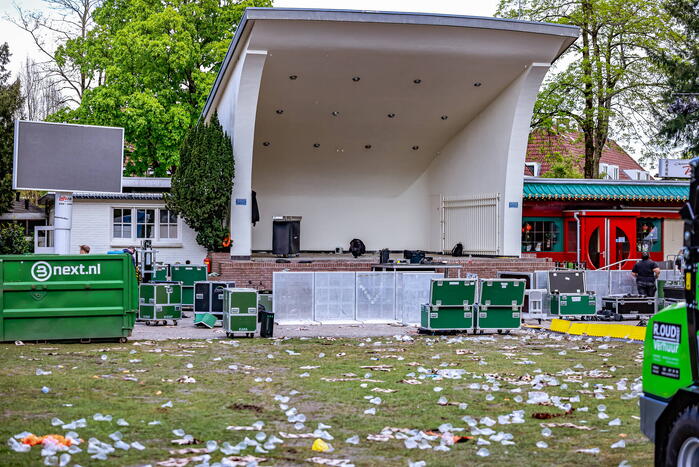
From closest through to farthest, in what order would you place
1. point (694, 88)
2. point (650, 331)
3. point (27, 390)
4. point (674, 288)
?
point (650, 331) < point (27, 390) < point (674, 288) < point (694, 88)

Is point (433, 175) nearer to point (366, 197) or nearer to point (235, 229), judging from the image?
point (366, 197)

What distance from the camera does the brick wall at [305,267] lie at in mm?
27219

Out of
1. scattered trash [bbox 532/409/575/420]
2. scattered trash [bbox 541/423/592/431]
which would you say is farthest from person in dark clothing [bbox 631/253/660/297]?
scattered trash [bbox 541/423/592/431]

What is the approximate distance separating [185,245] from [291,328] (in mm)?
13820

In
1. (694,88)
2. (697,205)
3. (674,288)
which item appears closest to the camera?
(697,205)

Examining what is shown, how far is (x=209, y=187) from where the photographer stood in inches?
1105

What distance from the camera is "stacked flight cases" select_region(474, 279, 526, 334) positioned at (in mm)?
18344

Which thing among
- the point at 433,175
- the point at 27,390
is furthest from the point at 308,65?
the point at 27,390

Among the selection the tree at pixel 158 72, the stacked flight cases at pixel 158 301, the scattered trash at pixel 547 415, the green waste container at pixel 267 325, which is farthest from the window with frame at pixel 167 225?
the scattered trash at pixel 547 415

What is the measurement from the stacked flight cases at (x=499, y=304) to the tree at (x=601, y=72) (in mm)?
23417

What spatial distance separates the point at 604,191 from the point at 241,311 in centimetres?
2317

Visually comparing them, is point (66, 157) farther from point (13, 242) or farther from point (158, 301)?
point (13, 242)

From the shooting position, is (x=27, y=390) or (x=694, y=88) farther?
(x=694, y=88)

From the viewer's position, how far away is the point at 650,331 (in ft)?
20.2
